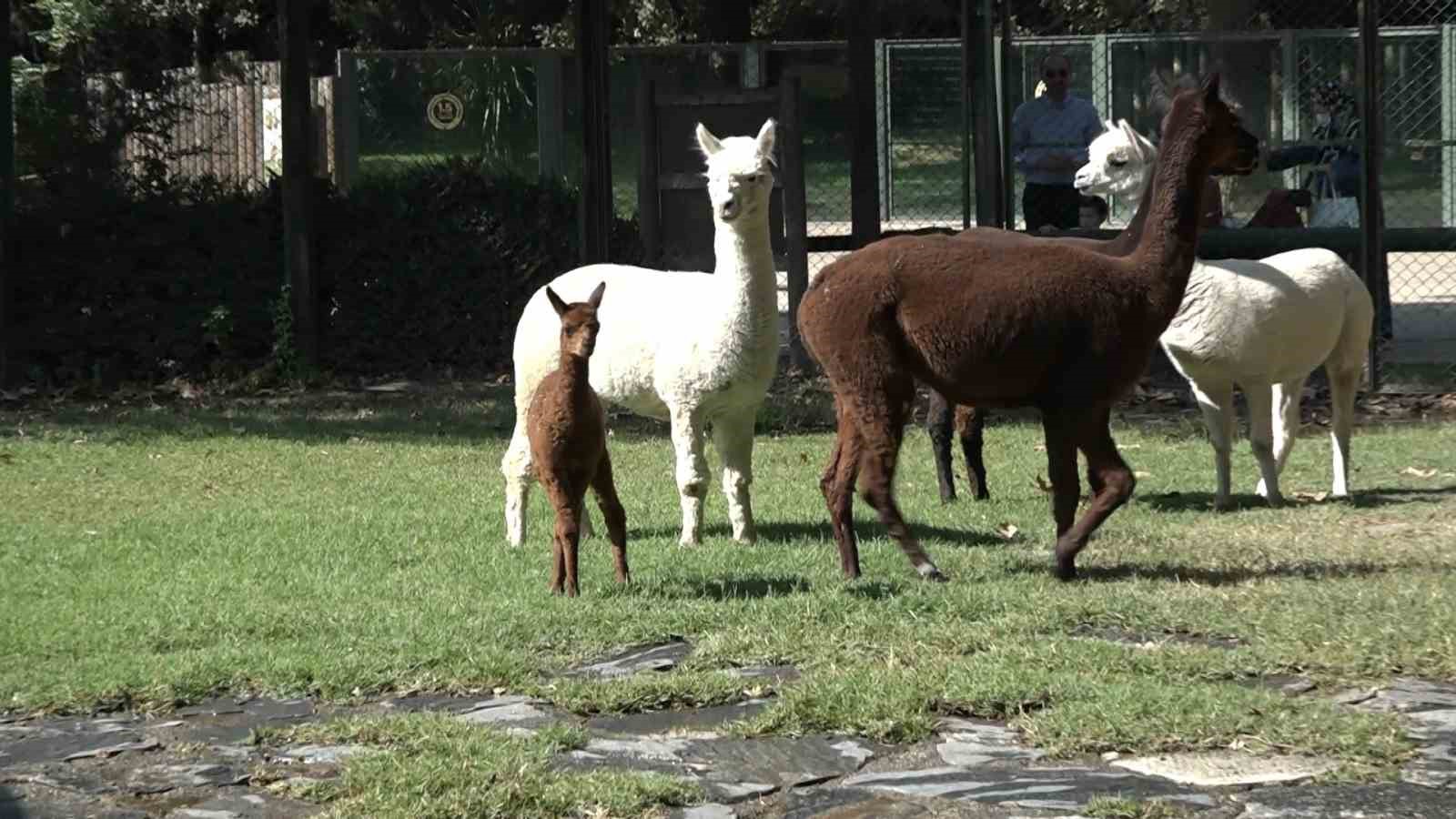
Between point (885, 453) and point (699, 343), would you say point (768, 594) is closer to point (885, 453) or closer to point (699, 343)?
point (885, 453)

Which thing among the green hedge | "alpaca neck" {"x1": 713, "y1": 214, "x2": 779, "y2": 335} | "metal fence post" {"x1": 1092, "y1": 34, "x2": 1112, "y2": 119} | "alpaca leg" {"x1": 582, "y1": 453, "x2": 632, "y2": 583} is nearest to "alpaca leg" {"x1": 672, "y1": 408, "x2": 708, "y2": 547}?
"alpaca neck" {"x1": 713, "y1": 214, "x2": 779, "y2": 335}

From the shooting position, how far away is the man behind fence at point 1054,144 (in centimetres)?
1425

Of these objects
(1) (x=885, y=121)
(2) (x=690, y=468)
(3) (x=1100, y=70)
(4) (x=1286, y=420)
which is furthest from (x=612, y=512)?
(3) (x=1100, y=70)

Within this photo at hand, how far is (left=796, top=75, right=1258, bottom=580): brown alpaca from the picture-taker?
7.70m

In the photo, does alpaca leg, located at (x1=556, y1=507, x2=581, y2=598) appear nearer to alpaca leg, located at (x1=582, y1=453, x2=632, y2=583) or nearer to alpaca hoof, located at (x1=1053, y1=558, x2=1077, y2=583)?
alpaca leg, located at (x1=582, y1=453, x2=632, y2=583)

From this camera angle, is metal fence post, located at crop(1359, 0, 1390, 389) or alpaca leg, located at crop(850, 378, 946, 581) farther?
metal fence post, located at crop(1359, 0, 1390, 389)

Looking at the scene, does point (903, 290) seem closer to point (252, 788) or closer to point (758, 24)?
point (252, 788)

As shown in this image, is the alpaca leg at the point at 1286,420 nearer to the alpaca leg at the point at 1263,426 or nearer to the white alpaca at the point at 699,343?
the alpaca leg at the point at 1263,426

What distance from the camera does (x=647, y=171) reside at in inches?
617

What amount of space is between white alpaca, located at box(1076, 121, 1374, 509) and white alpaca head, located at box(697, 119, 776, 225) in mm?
2245

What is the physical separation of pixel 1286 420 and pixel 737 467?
121 inches

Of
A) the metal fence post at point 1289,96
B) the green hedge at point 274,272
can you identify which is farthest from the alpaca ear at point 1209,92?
the metal fence post at point 1289,96

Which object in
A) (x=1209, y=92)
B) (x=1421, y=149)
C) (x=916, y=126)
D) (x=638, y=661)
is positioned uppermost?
(x=916, y=126)

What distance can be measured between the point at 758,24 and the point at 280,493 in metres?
21.5
